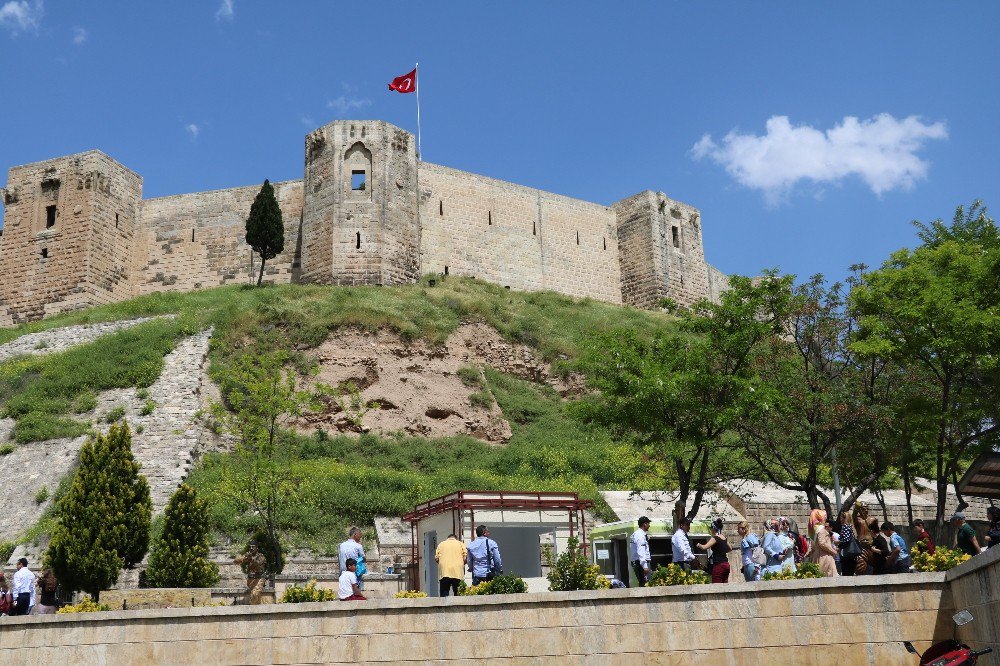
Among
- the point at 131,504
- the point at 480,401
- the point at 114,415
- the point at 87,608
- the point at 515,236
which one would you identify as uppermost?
the point at 515,236

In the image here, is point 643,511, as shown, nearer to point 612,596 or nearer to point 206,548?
point 206,548

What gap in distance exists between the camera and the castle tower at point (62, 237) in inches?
1537

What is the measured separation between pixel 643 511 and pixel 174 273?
25701 mm

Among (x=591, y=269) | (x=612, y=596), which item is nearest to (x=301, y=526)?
(x=612, y=596)

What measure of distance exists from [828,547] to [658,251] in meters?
35.8

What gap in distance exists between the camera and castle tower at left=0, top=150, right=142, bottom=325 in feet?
128

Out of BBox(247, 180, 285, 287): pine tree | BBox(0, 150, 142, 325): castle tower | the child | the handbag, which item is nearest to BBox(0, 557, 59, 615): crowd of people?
the child

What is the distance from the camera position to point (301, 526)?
72.4 ft

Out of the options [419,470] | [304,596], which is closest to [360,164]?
[419,470]

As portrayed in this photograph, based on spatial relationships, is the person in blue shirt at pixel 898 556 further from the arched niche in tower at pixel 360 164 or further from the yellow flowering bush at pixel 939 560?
the arched niche in tower at pixel 360 164

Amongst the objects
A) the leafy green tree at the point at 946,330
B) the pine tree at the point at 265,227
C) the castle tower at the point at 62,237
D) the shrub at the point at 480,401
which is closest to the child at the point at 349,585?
the leafy green tree at the point at 946,330

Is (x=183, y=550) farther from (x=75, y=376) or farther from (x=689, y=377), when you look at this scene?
(x=75, y=376)

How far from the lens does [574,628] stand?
11.5 metres

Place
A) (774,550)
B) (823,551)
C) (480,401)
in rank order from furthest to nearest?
1. (480,401)
2. (774,550)
3. (823,551)
